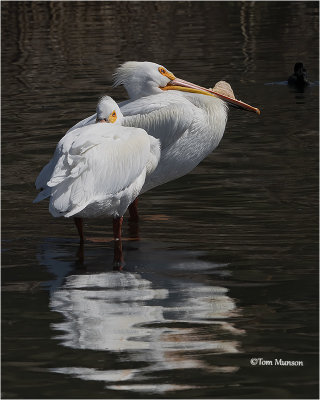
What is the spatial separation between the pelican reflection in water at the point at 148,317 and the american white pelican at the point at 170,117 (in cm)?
96

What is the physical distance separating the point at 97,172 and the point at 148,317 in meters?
1.20

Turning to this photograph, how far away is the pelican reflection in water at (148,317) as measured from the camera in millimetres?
4301

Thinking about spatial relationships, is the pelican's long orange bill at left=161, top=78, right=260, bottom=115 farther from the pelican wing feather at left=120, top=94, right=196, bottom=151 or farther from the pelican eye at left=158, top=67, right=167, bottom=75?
the pelican wing feather at left=120, top=94, right=196, bottom=151

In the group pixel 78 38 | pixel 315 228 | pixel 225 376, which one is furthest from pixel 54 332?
pixel 78 38

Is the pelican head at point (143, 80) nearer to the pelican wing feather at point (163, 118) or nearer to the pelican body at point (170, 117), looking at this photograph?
the pelican body at point (170, 117)

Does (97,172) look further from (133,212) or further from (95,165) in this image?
(133,212)

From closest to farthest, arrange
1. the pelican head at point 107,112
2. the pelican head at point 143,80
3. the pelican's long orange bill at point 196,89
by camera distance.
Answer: the pelican head at point 107,112, the pelican head at point 143,80, the pelican's long orange bill at point 196,89

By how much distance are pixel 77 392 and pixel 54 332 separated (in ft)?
2.15

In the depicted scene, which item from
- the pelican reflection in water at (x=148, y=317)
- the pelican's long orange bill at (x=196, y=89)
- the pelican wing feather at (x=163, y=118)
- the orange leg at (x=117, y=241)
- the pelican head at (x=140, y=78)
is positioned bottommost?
the pelican reflection in water at (x=148, y=317)

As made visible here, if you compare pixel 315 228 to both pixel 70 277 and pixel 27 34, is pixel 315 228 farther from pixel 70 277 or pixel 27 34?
pixel 27 34

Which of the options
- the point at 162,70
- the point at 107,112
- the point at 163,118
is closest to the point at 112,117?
the point at 107,112

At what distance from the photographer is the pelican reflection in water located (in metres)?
4.30

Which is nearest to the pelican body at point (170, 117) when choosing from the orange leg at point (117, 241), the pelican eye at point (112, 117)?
the pelican eye at point (112, 117)

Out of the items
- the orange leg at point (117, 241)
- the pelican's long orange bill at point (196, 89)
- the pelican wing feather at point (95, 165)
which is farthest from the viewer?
the pelican's long orange bill at point (196, 89)
